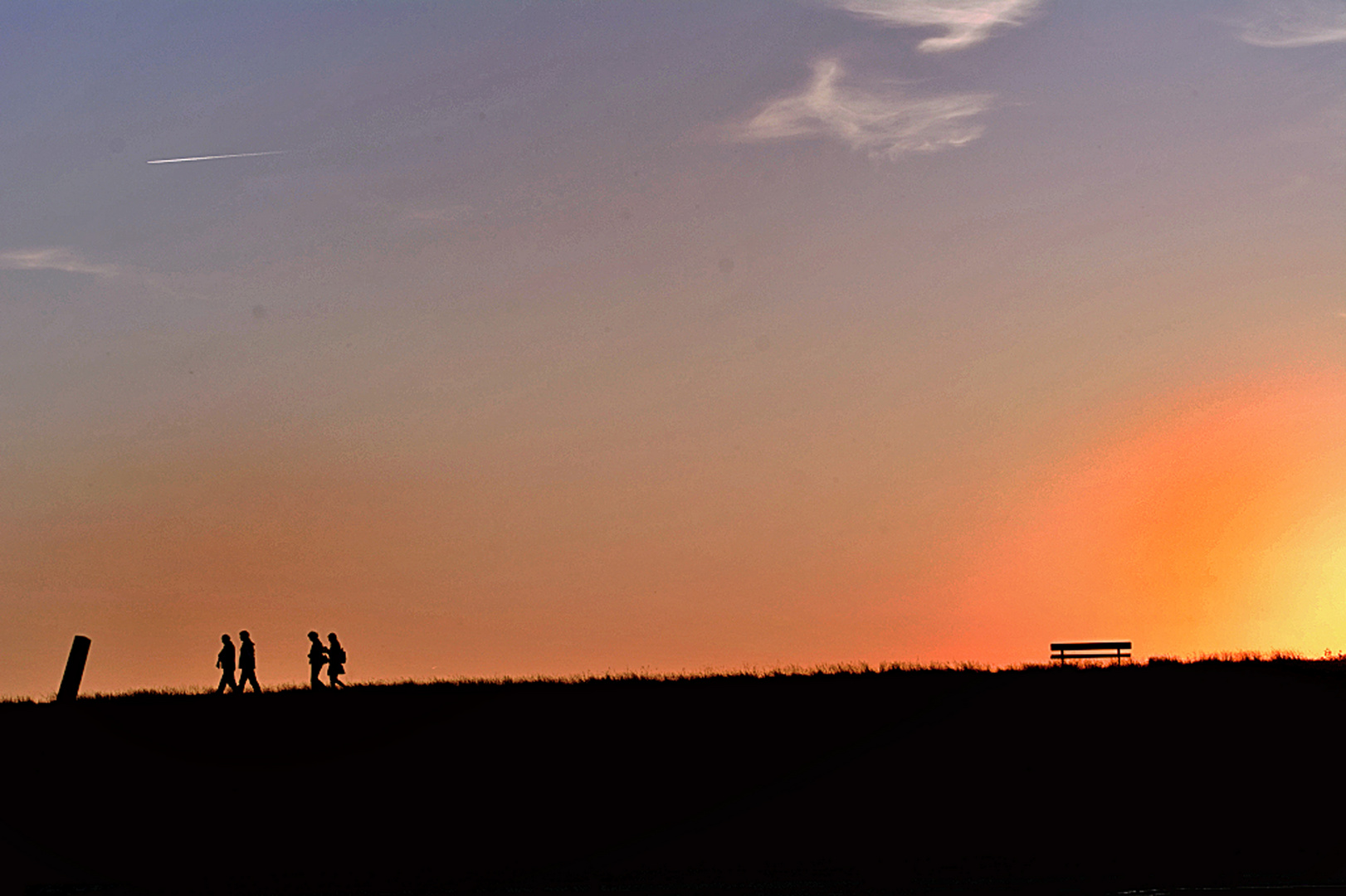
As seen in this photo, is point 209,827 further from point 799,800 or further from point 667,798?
point 799,800

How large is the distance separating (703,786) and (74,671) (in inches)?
609

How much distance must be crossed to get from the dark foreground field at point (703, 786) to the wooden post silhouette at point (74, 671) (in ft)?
2.96

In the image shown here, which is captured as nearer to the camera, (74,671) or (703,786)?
(703,786)

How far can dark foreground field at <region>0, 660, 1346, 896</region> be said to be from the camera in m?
22.6

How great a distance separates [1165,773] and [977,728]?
3.69m

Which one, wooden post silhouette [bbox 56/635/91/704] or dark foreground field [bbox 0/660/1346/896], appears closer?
dark foreground field [bbox 0/660/1346/896]

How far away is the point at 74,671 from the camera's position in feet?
113

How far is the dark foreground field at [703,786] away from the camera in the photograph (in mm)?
22641

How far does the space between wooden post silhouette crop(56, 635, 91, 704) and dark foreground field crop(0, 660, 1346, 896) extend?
2.96 ft

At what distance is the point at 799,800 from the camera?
26922 mm

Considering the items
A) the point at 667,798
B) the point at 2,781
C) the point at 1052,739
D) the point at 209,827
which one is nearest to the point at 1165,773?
the point at 1052,739

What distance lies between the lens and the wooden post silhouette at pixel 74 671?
112 ft

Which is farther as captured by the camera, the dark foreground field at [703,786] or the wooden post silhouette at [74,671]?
the wooden post silhouette at [74,671]

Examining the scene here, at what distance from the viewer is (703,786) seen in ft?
91.9
